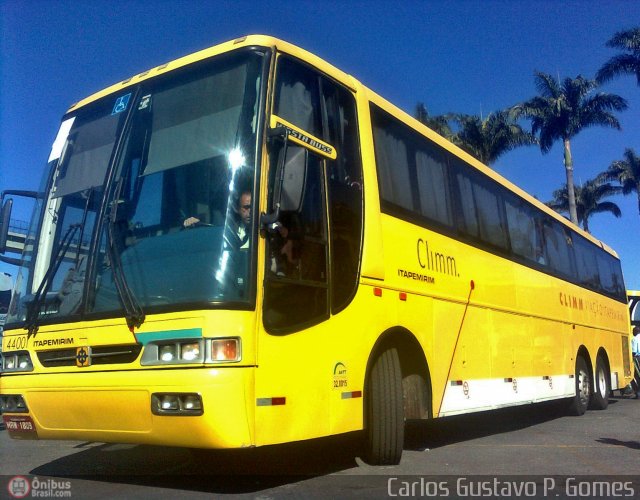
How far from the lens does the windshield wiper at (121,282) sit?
495 cm

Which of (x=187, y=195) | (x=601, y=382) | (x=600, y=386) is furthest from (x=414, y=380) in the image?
(x=601, y=382)

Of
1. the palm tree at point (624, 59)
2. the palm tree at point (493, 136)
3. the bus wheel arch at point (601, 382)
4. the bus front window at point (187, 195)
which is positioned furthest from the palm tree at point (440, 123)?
the bus front window at point (187, 195)

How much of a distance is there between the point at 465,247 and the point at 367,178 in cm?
269

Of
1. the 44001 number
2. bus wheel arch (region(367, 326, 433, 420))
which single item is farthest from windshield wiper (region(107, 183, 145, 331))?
bus wheel arch (region(367, 326, 433, 420))

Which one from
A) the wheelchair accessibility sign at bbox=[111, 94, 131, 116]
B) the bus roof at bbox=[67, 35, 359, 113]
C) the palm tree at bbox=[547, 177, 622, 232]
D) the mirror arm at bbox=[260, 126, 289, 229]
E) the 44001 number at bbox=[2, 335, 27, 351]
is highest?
the palm tree at bbox=[547, 177, 622, 232]

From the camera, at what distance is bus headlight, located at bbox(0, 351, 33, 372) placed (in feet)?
18.7

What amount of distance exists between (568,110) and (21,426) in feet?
116

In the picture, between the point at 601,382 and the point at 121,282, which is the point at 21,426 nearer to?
the point at 121,282

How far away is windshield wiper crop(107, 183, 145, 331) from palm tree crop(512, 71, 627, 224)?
3418 centimetres

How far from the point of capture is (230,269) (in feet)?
15.8

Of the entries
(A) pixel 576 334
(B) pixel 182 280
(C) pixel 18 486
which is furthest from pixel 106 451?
(A) pixel 576 334

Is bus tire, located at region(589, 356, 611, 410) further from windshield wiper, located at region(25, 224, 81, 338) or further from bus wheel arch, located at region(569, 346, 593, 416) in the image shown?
windshield wiper, located at region(25, 224, 81, 338)

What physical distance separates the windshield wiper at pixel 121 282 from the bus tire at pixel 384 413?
2.26 m

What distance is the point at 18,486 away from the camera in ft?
18.5
